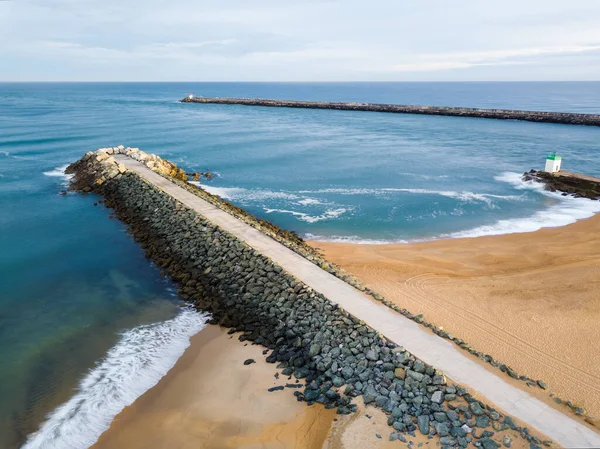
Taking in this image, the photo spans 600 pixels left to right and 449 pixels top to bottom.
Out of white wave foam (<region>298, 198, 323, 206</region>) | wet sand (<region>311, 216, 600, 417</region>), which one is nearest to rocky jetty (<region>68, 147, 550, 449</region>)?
wet sand (<region>311, 216, 600, 417</region>)

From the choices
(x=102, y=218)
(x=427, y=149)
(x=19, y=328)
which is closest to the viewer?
(x=19, y=328)

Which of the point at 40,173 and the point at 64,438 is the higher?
the point at 40,173

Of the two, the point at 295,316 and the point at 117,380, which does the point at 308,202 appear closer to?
the point at 295,316

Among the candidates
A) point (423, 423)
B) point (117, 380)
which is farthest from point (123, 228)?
point (423, 423)

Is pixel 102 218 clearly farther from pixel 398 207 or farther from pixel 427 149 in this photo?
pixel 427 149

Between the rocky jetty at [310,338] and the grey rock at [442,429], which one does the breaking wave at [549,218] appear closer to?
the rocky jetty at [310,338]


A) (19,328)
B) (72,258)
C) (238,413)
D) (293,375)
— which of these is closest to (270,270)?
(293,375)
